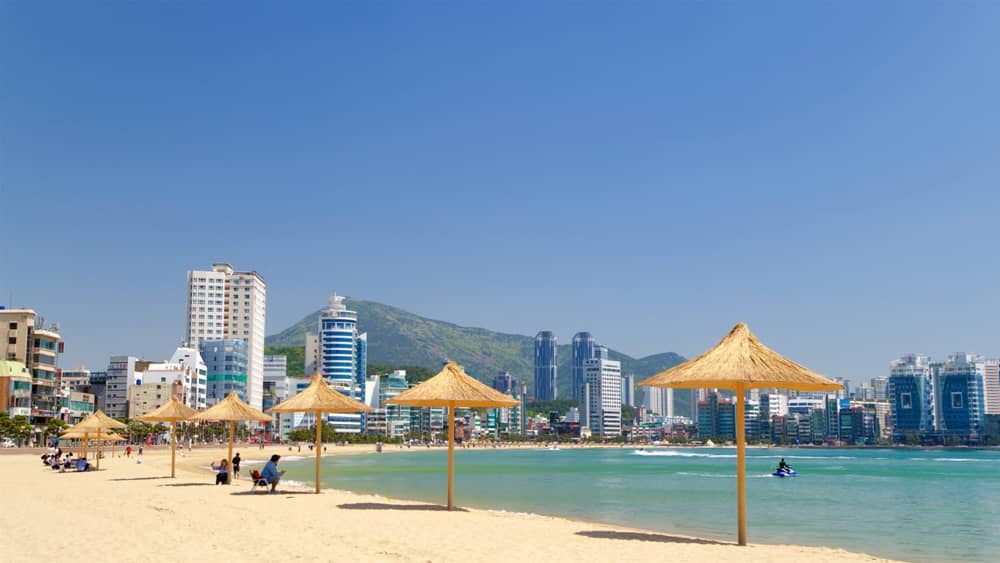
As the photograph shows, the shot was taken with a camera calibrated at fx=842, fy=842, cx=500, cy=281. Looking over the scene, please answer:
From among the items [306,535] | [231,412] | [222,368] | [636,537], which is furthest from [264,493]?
[222,368]

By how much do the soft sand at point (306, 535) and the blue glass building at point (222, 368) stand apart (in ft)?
338

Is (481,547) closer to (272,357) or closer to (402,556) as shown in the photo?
(402,556)

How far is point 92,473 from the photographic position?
97.3 ft

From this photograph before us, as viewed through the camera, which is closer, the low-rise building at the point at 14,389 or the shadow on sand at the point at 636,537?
the shadow on sand at the point at 636,537

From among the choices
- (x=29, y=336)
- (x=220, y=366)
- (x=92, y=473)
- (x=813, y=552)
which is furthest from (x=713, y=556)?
(x=220, y=366)

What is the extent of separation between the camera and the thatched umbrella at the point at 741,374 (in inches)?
456

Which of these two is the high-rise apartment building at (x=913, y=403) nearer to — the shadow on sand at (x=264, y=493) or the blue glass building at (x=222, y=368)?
the blue glass building at (x=222, y=368)

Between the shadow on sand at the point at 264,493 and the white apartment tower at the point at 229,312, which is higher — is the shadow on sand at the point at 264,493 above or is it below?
below

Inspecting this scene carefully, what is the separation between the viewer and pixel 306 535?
39.6ft

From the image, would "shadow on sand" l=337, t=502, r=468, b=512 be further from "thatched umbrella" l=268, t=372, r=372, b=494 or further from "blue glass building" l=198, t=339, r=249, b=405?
"blue glass building" l=198, t=339, r=249, b=405

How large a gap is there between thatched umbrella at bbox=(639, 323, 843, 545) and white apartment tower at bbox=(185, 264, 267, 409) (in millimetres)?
123581

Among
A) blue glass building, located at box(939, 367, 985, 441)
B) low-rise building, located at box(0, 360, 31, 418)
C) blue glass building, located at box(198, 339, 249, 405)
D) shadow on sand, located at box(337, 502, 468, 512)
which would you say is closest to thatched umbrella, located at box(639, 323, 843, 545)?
shadow on sand, located at box(337, 502, 468, 512)

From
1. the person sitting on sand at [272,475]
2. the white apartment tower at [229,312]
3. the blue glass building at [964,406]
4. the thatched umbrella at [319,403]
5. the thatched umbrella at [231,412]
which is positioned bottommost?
the blue glass building at [964,406]

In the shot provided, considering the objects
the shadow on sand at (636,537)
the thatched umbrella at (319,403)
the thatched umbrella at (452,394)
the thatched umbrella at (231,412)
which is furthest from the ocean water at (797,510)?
the thatched umbrella at (319,403)
